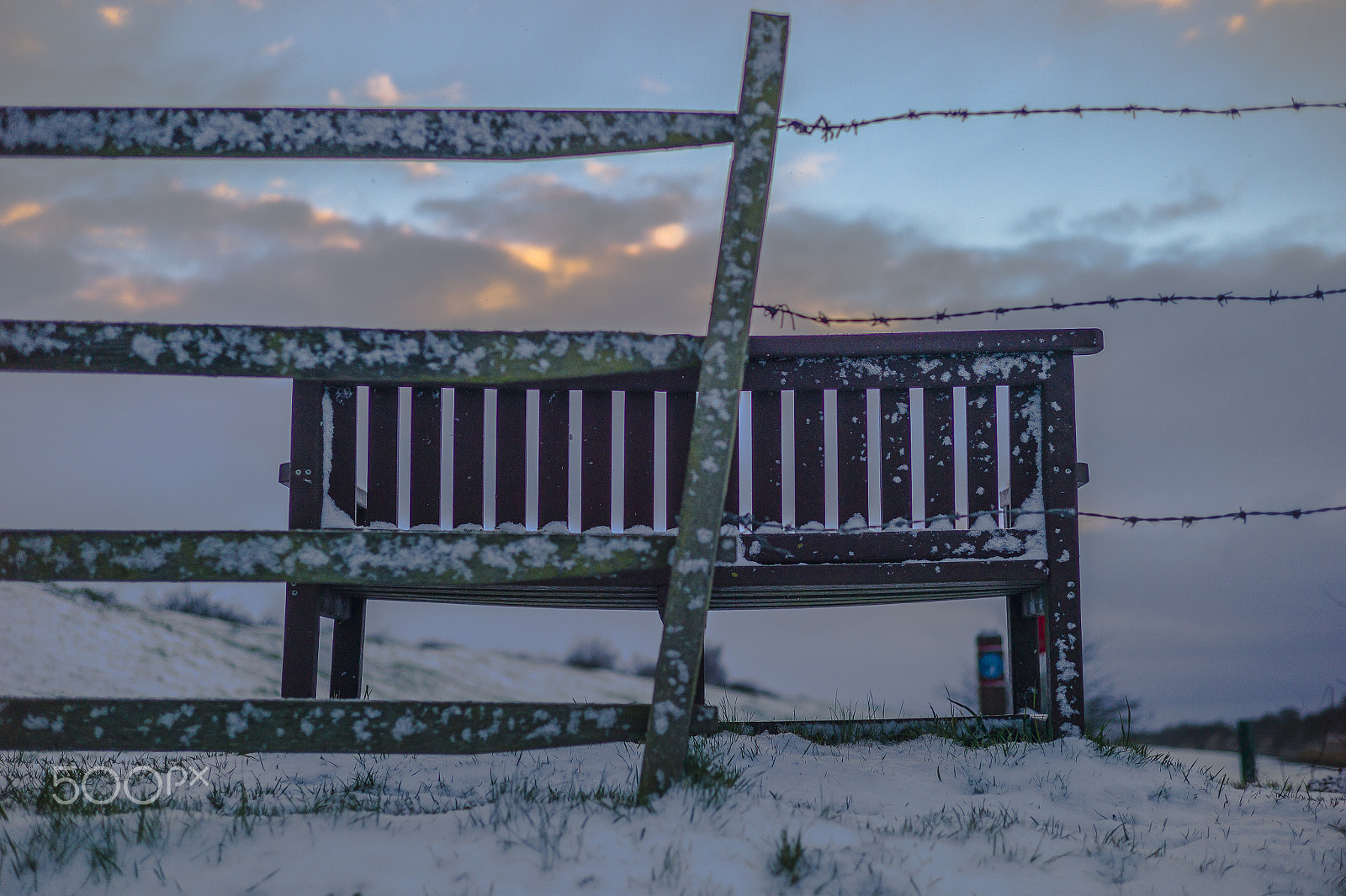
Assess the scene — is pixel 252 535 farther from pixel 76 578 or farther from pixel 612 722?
pixel 612 722

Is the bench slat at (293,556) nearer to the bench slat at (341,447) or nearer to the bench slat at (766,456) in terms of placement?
the bench slat at (341,447)

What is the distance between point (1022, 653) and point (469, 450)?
122 inches

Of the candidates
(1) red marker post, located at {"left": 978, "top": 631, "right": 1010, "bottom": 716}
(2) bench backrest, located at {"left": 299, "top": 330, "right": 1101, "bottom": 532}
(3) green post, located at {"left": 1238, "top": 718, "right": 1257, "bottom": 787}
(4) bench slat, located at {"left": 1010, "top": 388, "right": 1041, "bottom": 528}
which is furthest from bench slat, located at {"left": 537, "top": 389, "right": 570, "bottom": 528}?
(3) green post, located at {"left": 1238, "top": 718, "right": 1257, "bottom": 787}

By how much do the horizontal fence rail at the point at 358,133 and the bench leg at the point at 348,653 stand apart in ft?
Answer: 8.84

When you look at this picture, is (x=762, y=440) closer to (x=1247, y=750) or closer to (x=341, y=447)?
(x=341, y=447)

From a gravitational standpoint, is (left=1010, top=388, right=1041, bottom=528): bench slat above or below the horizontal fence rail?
below

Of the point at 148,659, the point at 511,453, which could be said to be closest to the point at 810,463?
the point at 511,453

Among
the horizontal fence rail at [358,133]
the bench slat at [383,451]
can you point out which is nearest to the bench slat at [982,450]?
the horizontal fence rail at [358,133]

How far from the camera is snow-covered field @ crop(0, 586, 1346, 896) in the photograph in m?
1.89

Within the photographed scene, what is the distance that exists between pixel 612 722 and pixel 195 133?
2009mm

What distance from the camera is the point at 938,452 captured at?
4168 millimetres

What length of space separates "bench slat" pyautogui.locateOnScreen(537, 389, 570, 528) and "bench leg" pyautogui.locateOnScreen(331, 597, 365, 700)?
1.25m

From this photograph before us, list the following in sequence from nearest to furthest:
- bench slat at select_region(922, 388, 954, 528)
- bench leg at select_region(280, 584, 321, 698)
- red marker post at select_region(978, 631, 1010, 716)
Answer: bench leg at select_region(280, 584, 321, 698) → bench slat at select_region(922, 388, 954, 528) → red marker post at select_region(978, 631, 1010, 716)

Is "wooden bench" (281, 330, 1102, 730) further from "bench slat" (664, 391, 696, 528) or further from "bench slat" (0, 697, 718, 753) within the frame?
"bench slat" (0, 697, 718, 753)
